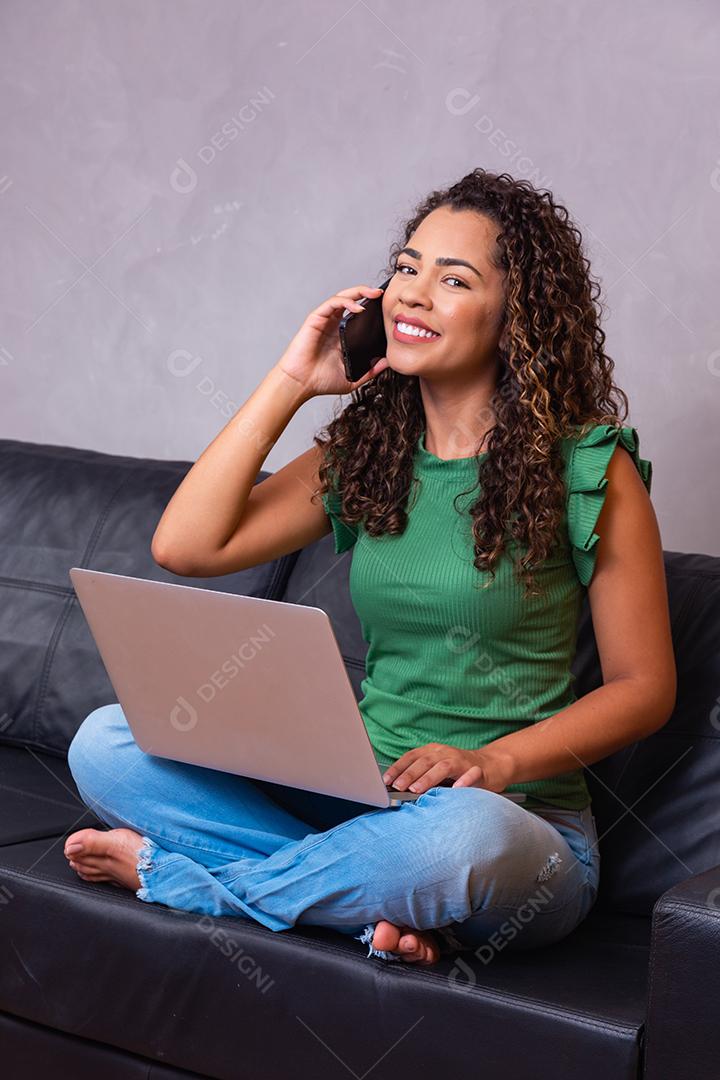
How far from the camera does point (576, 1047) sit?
131 cm

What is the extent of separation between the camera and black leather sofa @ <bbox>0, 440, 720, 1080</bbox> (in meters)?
1.29

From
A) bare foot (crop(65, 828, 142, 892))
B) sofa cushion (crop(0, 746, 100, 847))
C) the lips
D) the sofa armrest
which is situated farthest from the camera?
sofa cushion (crop(0, 746, 100, 847))

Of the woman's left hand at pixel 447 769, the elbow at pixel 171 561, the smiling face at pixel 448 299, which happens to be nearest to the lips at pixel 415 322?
the smiling face at pixel 448 299

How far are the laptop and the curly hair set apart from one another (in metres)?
0.35

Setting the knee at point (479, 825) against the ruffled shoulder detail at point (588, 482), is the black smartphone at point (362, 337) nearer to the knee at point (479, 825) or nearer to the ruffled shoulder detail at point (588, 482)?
the ruffled shoulder detail at point (588, 482)

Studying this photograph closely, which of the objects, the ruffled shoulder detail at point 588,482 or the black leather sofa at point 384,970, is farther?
the ruffled shoulder detail at point 588,482

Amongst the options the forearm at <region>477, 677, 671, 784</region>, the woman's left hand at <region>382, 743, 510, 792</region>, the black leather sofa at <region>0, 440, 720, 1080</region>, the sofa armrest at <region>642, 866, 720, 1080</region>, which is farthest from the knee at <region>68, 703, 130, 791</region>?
the sofa armrest at <region>642, 866, 720, 1080</region>

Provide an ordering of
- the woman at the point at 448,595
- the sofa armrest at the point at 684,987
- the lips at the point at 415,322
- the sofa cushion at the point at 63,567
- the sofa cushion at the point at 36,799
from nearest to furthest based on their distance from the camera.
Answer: the sofa armrest at the point at 684,987 → the woman at the point at 448,595 → the lips at the point at 415,322 → the sofa cushion at the point at 36,799 → the sofa cushion at the point at 63,567

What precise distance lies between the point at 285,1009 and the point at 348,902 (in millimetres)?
140

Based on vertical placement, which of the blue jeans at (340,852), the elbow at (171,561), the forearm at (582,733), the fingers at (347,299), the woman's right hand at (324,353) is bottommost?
the blue jeans at (340,852)

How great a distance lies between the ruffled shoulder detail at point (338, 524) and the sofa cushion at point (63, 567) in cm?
30

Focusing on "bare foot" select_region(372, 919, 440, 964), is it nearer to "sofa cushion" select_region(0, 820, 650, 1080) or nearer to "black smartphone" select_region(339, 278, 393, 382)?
"sofa cushion" select_region(0, 820, 650, 1080)

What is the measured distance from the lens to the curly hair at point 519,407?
1.69 m

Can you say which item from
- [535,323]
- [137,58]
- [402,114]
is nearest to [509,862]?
[535,323]
